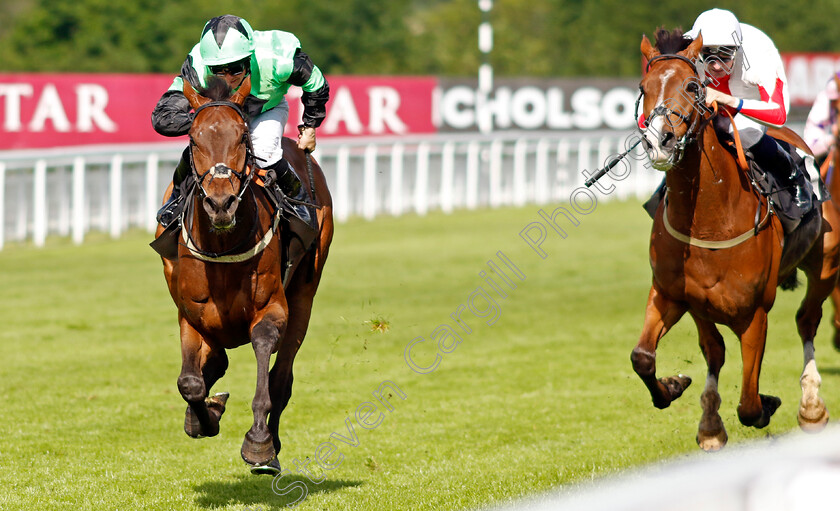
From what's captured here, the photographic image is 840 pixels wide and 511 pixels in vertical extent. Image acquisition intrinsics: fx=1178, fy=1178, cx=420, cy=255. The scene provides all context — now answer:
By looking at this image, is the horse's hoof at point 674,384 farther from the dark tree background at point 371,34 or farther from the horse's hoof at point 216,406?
the dark tree background at point 371,34

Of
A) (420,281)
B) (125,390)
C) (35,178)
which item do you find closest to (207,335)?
(125,390)

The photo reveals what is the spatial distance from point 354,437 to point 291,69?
6.89 feet

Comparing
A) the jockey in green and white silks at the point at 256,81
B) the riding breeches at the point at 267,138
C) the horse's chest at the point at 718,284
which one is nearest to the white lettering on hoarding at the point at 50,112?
the jockey in green and white silks at the point at 256,81

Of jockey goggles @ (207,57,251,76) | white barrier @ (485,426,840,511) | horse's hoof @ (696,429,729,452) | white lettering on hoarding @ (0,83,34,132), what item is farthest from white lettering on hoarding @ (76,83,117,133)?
white barrier @ (485,426,840,511)

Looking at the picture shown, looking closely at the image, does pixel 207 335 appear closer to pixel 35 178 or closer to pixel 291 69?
pixel 291 69

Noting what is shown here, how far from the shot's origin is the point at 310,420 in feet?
22.3

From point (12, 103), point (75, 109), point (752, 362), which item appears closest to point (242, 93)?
point (752, 362)

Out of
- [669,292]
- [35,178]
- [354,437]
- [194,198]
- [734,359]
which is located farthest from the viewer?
[35,178]

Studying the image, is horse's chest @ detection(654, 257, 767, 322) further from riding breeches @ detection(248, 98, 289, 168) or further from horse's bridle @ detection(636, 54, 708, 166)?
riding breeches @ detection(248, 98, 289, 168)

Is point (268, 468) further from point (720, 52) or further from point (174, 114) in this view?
point (720, 52)

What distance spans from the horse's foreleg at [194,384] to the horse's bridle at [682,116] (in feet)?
6.57

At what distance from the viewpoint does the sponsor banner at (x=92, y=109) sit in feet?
51.5

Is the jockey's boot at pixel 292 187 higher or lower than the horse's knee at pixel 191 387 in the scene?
higher

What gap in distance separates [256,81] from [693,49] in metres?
1.95
